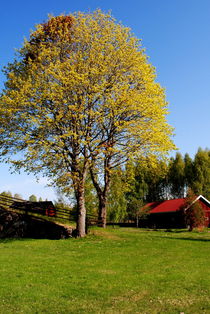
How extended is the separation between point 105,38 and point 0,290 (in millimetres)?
21207

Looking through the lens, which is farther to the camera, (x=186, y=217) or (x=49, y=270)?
(x=186, y=217)

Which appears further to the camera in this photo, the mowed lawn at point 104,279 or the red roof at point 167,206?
the red roof at point 167,206

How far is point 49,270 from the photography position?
12727 millimetres

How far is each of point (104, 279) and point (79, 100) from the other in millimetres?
15279

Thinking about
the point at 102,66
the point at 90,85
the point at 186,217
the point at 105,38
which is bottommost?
the point at 186,217

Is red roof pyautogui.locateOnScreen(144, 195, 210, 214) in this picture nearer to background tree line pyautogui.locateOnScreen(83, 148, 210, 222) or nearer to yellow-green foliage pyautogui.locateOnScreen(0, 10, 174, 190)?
background tree line pyautogui.locateOnScreen(83, 148, 210, 222)

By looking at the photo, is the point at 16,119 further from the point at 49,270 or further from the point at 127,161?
the point at 49,270

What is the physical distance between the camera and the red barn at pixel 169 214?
53625mm

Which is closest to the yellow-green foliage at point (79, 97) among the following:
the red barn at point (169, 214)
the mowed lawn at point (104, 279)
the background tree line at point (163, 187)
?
the mowed lawn at point (104, 279)

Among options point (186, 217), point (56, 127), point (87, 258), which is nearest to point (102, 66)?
point (56, 127)

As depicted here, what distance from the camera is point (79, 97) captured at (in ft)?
73.2

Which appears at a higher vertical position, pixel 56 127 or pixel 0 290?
pixel 56 127

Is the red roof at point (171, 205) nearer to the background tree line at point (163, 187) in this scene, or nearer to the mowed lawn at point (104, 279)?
the background tree line at point (163, 187)

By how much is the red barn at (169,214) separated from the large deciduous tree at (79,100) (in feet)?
103
